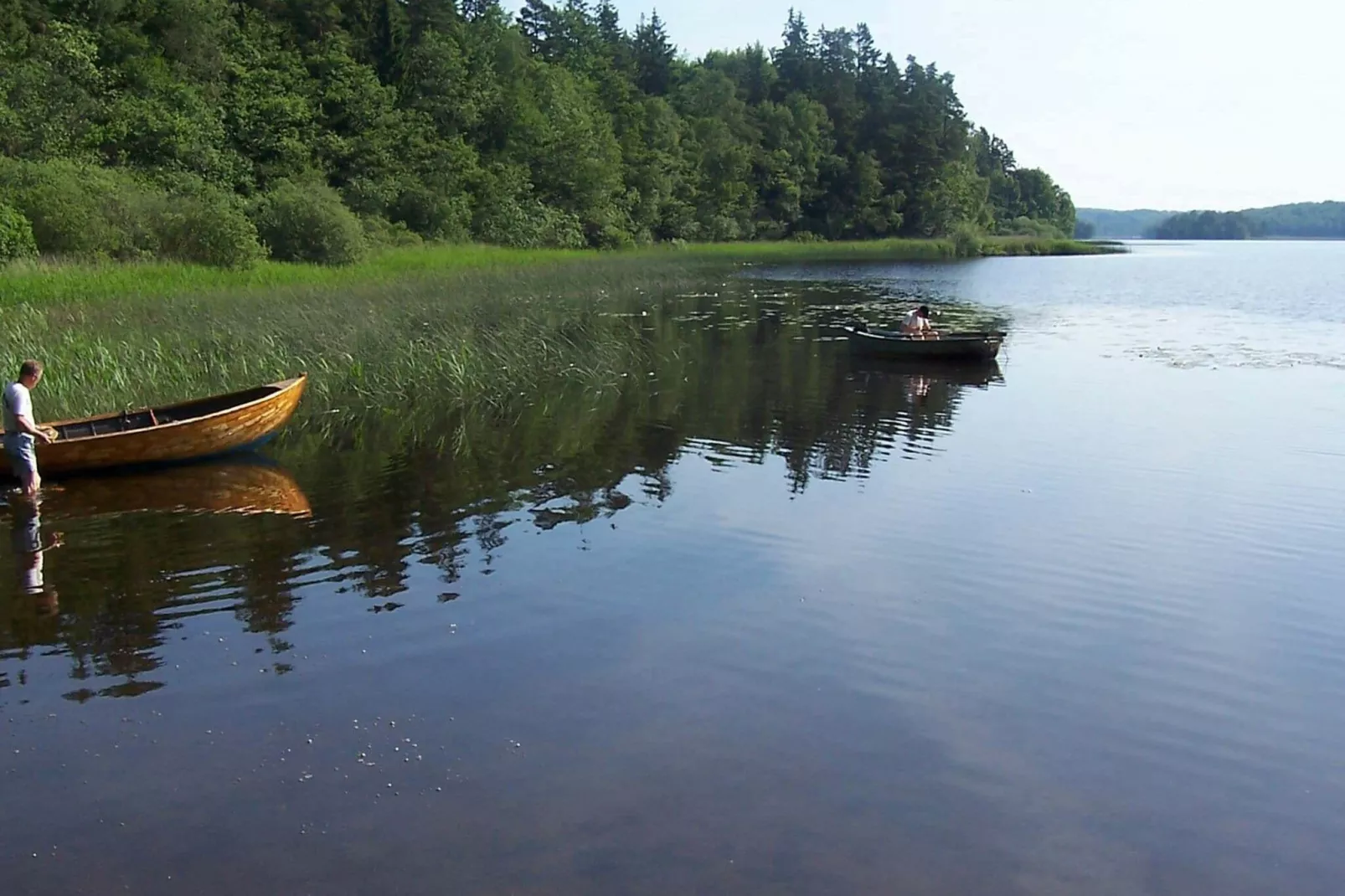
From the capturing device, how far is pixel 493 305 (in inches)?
1126

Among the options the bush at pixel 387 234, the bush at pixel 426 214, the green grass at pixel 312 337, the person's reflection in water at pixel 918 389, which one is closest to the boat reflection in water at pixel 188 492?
the green grass at pixel 312 337

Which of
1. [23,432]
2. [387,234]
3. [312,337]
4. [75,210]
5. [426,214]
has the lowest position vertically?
[23,432]

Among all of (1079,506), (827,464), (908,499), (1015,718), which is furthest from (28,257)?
(1015,718)

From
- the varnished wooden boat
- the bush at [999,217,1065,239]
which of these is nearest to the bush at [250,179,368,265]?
the varnished wooden boat

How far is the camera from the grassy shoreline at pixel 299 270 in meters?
23.8

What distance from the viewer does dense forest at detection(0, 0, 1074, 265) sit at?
37.6 m

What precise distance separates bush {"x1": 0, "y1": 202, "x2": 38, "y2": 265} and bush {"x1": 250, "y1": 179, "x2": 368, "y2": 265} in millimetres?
10097

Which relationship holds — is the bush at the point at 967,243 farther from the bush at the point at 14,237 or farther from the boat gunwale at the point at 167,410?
the boat gunwale at the point at 167,410

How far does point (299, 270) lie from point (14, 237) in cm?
774

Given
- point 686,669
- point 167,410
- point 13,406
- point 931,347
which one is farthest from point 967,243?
point 686,669

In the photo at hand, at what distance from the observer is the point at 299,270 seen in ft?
110

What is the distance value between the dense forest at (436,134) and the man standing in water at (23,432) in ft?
60.3

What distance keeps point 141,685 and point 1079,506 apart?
9548mm

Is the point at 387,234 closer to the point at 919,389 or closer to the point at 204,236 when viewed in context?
the point at 204,236
